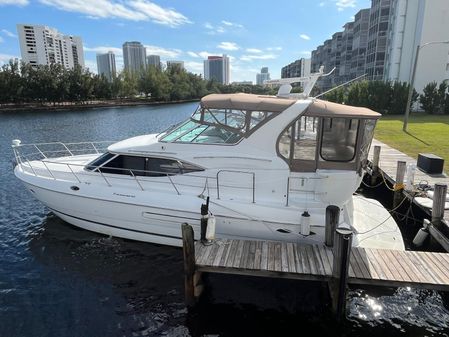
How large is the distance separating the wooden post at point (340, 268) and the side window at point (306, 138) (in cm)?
224

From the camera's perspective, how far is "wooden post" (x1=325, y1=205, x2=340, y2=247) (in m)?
6.98

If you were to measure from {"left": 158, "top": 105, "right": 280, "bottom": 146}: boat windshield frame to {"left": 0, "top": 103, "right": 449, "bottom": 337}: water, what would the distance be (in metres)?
3.02

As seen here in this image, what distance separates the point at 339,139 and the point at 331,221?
1.91 m

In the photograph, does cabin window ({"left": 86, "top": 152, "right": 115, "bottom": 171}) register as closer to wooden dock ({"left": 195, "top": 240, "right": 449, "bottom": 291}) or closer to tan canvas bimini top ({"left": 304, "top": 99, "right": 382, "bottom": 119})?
wooden dock ({"left": 195, "top": 240, "right": 449, "bottom": 291})

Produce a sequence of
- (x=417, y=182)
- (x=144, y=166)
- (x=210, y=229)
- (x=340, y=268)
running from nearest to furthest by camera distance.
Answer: (x=340, y=268), (x=210, y=229), (x=144, y=166), (x=417, y=182)

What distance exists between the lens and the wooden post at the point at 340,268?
19.2 ft

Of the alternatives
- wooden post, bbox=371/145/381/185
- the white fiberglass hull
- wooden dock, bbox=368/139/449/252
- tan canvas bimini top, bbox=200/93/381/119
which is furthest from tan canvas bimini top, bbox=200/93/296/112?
wooden post, bbox=371/145/381/185

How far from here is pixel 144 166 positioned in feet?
29.4

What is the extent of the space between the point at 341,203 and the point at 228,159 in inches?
116

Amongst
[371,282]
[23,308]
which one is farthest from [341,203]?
[23,308]

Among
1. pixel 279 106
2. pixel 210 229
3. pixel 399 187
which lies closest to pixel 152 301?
pixel 210 229

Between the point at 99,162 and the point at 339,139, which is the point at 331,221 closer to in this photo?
the point at 339,139

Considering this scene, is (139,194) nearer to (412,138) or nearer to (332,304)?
(332,304)

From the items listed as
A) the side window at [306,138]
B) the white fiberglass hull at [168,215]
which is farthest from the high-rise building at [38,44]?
the side window at [306,138]
